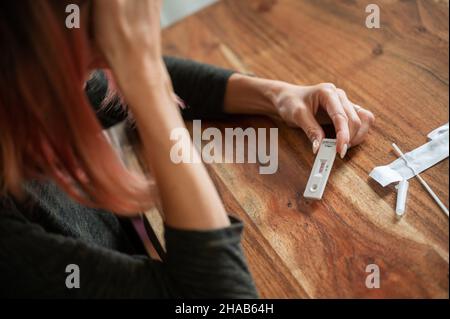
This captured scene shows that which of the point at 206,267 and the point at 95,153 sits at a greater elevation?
the point at 95,153

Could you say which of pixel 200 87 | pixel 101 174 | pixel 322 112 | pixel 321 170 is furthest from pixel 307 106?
pixel 101 174

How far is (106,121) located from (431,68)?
1.96 ft

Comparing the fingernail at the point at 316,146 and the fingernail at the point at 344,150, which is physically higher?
the fingernail at the point at 344,150

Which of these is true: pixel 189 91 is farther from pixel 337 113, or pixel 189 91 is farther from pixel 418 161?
pixel 418 161

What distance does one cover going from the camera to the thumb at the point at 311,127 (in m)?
0.89

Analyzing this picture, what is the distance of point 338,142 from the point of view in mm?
854

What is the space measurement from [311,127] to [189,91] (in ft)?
0.91

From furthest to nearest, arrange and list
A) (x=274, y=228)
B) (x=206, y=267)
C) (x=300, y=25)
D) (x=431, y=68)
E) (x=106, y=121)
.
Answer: (x=300, y=25), (x=106, y=121), (x=431, y=68), (x=274, y=228), (x=206, y=267)

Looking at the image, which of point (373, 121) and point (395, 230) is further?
point (373, 121)

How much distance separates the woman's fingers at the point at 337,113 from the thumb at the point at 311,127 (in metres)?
0.03

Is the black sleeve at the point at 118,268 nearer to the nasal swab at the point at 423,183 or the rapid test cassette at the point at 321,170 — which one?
the rapid test cassette at the point at 321,170

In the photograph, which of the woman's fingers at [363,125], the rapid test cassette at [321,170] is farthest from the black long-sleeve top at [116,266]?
the woman's fingers at [363,125]
